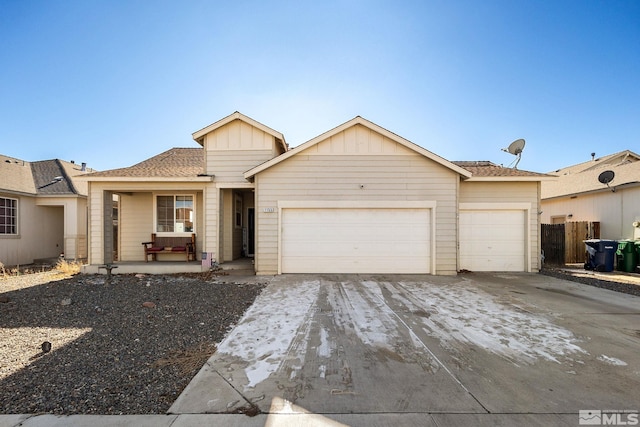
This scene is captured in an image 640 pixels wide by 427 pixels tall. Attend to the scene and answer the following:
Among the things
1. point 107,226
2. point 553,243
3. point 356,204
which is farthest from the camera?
point 553,243

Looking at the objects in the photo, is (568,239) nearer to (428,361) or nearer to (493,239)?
(493,239)

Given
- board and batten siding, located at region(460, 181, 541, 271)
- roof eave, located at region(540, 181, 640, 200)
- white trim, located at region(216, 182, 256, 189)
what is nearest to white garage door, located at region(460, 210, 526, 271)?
board and batten siding, located at region(460, 181, 541, 271)

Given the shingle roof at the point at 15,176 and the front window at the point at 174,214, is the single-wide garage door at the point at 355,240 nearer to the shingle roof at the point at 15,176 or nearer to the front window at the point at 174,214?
the front window at the point at 174,214

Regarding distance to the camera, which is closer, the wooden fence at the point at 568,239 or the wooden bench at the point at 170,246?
the wooden bench at the point at 170,246

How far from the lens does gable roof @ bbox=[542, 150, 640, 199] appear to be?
12219mm

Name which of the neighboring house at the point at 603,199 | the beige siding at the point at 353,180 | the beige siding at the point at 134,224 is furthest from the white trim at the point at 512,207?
the beige siding at the point at 134,224

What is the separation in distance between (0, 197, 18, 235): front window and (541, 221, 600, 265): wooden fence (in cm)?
2225

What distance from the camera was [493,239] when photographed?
982 cm

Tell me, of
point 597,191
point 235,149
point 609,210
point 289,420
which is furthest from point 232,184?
point 609,210

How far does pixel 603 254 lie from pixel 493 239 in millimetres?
4167

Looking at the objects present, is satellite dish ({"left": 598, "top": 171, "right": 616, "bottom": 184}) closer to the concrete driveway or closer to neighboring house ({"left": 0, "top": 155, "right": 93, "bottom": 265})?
the concrete driveway

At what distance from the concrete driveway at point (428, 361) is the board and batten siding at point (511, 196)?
368cm

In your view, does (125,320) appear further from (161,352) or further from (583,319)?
(583,319)

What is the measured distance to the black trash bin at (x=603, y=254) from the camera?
10117 mm
